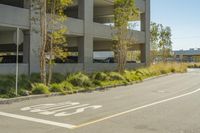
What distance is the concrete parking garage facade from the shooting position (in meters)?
22.9

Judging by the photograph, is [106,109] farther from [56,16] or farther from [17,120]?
[56,16]

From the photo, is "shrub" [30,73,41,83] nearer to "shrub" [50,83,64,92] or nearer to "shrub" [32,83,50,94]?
"shrub" [50,83,64,92]

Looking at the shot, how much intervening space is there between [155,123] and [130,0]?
20.9 meters

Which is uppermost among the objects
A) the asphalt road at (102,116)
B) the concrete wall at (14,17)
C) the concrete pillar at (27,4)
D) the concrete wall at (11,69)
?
the concrete pillar at (27,4)

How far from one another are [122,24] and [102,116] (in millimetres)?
19358

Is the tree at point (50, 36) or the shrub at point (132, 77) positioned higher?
the tree at point (50, 36)

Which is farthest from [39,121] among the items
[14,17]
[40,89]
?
[14,17]

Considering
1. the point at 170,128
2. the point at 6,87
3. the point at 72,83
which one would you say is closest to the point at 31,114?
the point at 170,128

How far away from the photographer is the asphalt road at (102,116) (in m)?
10.3

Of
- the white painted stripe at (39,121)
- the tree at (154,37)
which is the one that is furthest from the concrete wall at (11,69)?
the tree at (154,37)

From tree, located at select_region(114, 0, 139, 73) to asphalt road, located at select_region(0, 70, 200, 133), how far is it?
14449mm

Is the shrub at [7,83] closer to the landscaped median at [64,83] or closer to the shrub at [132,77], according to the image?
the landscaped median at [64,83]

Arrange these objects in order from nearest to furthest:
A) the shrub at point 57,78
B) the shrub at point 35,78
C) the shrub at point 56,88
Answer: the shrub at point 56,88, the shrub at point 35,78, the shrub at point 57,78

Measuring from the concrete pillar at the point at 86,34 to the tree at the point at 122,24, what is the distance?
229 centimetres
